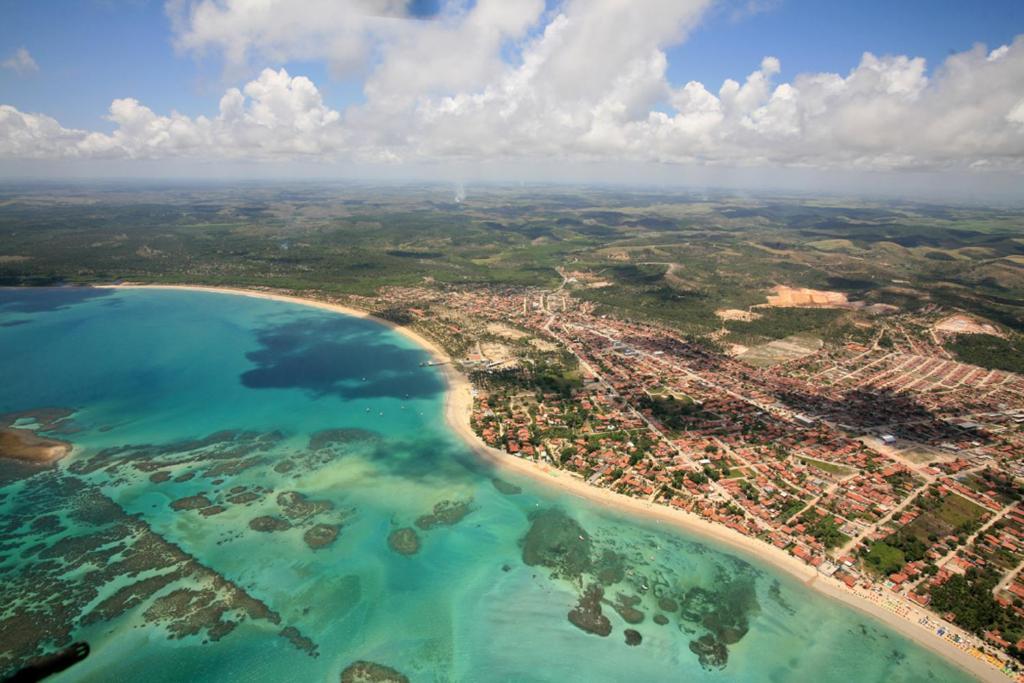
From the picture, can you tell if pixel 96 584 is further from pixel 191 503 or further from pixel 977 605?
pixel 977 605

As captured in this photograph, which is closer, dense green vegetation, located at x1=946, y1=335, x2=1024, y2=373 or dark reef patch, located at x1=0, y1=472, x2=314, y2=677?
dark reef patch, located at x1=0, y1=472, x2=314, y2=677

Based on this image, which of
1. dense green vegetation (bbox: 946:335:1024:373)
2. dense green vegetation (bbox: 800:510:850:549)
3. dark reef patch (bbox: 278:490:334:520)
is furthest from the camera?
dense green vegetation (bbox: 946:335:1024:373)

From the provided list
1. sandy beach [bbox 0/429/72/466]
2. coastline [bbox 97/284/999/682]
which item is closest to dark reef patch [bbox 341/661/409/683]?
coastline [bbox 97/284/999/682]

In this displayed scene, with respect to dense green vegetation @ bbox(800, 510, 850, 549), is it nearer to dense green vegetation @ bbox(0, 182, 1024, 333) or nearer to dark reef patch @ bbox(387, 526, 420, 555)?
dark reef patch @ bbox(387, 526, 420, 555)

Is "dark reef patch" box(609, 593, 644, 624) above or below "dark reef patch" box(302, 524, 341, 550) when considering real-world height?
below

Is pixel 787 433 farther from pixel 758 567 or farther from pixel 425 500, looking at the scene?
pixel 425 500

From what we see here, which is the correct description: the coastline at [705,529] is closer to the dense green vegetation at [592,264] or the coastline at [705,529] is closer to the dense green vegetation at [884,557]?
the dense green vegetation at [884,557]

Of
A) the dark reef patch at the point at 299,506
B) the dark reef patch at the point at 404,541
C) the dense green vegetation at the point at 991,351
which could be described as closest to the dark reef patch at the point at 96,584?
the dark reef patch at the point at 299,506
